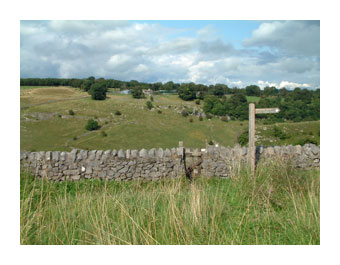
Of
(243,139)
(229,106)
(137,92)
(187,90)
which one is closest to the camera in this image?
(243,139)

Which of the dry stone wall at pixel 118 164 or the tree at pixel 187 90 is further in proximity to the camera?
the tree at pixel 187 90

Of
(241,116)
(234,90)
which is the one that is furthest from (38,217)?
(234,90)

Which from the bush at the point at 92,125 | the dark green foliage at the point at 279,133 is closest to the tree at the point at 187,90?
the dark green foliage at the point at 279,133

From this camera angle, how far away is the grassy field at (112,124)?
78.7 feet

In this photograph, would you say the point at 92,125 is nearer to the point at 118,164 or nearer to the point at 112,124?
the point at 112,124

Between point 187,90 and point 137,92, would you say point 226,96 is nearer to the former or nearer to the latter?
point 187,90

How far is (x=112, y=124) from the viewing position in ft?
92.6

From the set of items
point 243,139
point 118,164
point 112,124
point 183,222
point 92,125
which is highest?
point 112,124

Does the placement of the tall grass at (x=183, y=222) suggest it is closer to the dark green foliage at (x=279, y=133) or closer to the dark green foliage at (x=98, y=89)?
the dark green foliage at (x=279, y=133)

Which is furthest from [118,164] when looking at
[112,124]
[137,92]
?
[112,124]

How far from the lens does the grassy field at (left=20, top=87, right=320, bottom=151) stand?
944 inches

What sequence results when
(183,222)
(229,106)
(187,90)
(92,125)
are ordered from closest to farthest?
(183,222), (187,90), (229,106), (92,125)

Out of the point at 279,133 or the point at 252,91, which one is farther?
the point at 252,91

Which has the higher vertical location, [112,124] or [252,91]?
[252,91]
